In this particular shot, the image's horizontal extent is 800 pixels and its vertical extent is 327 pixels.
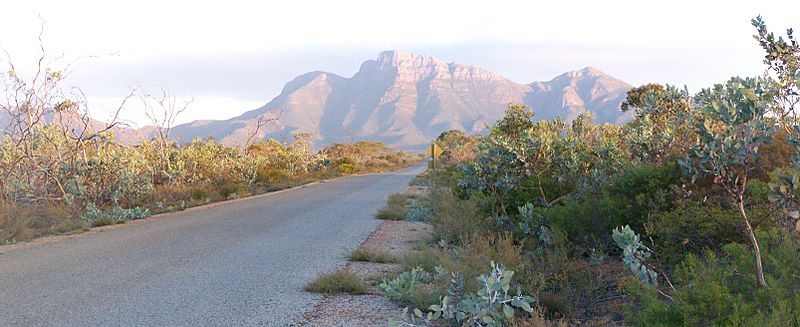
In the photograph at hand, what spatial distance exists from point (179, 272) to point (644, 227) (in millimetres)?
5518

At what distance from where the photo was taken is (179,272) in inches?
293

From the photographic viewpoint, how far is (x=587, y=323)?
5027 millimetres

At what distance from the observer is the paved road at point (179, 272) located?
553 cm

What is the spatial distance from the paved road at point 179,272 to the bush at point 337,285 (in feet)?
0.59

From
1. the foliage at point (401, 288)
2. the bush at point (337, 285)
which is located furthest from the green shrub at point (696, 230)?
the bush at point (337, 285)

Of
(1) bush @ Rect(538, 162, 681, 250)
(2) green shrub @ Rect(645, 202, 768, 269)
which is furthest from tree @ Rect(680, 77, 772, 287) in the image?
(1) bush @ Rect(538, 162, 681, 250)

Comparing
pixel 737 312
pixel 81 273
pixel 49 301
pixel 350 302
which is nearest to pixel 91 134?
pixel 81 273

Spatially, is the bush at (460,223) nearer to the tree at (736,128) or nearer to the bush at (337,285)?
the bush at (337,285)

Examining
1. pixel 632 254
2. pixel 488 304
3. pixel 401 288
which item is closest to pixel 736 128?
pixel 632 254

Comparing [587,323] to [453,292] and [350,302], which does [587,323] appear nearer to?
[453,292]

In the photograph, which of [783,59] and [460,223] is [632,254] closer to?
[783,59]

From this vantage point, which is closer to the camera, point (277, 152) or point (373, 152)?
point (277, 152)

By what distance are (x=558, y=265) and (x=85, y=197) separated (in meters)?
13.6

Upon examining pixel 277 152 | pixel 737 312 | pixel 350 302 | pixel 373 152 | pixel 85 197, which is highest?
pixel 737 312
